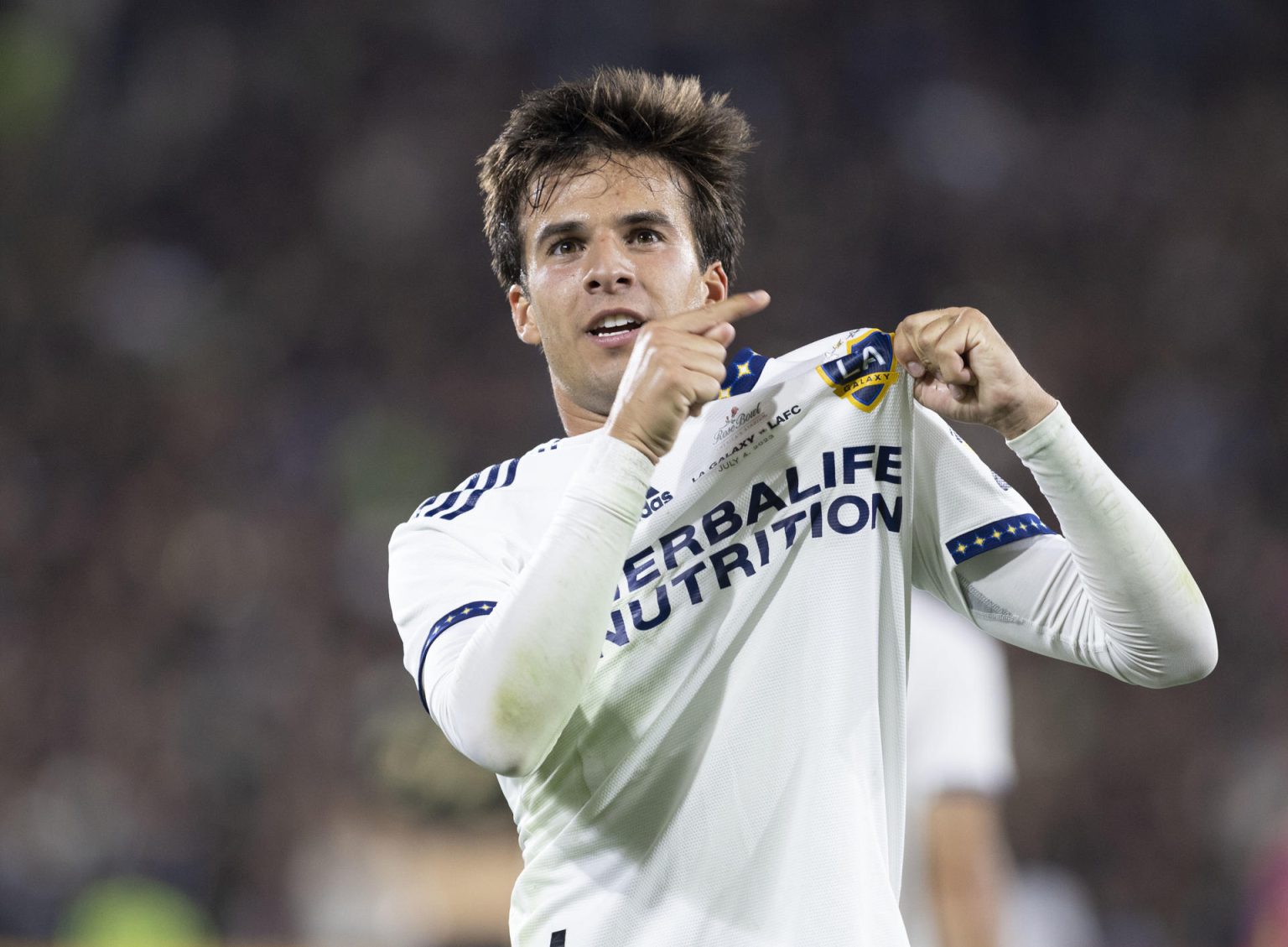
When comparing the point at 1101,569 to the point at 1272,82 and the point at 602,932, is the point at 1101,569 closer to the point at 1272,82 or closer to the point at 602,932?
the point at 602,932

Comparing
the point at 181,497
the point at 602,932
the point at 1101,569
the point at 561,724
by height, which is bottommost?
the point at 602,932

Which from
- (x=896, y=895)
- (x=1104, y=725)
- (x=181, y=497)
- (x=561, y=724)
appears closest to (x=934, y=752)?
(x=896, y=895)

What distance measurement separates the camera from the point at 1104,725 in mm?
8164

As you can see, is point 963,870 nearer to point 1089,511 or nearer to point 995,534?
point 995,534

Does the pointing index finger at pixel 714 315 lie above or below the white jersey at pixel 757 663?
above

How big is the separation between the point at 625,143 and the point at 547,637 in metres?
0.98

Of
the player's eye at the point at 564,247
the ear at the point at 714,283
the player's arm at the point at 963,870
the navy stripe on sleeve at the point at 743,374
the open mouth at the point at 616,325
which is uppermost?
the ear at the point at 714,283

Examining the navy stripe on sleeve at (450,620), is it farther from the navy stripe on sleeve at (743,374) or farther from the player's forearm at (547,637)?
the navy stripe on sleeve at (743,374)

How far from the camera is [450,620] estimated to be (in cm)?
182

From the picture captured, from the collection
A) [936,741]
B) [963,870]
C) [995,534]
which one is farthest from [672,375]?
[963,870]

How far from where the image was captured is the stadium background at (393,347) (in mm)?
7520

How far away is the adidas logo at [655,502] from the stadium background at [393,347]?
3.89 metres

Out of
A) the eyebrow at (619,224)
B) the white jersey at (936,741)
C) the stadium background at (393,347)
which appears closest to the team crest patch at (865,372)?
the eyebrow at (619,224)

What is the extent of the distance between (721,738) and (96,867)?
6.43 meters
